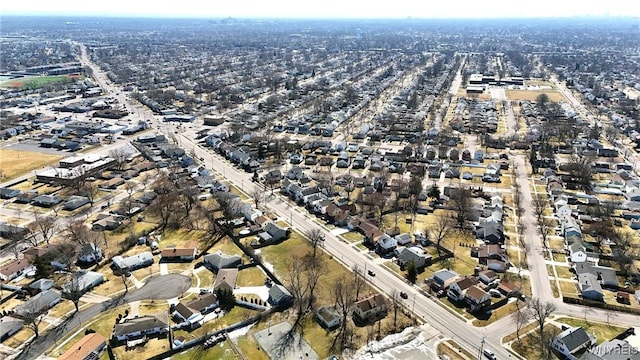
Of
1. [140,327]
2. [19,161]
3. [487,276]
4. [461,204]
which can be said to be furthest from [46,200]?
[487,276]

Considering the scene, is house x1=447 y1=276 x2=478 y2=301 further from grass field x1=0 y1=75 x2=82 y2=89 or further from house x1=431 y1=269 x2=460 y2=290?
grass field x1=0 y1=75 x2=82 y2=89

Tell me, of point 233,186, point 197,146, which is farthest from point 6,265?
point 197,146

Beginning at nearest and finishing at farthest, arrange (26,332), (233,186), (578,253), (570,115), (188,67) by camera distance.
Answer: (26,332), (578,253), (233,186), (570,115), (188,67)

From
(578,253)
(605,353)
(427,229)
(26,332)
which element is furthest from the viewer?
(427,229)

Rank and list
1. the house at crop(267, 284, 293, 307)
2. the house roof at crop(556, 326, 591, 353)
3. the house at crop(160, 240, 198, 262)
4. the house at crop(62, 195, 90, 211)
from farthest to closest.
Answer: the house at crop(62, 195, 90, 211), the house at crop(160, 240, 198, 262), the house at crop(267, 284, 293, 307), the house roof at crop(556, 326, 591, 353)

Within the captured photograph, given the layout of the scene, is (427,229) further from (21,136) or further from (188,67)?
(188,67)

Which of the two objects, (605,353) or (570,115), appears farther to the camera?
(570,115)

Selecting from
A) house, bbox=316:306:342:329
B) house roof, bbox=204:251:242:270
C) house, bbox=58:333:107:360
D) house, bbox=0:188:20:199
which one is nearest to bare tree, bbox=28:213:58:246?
house, bbox=0:188:20:199
